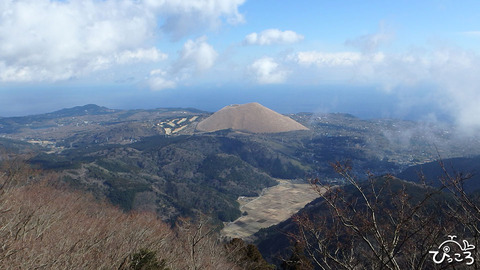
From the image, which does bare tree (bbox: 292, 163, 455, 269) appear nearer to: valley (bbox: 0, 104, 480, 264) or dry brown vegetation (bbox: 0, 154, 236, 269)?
dry brown vegetation (bbox: 0, 154, 236, 269)

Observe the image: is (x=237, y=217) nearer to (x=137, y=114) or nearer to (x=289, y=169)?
(x=289, y=169)

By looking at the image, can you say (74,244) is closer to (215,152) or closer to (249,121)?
(215,152)

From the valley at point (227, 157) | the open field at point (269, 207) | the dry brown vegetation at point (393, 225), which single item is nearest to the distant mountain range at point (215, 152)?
the valley at point (227, 157)

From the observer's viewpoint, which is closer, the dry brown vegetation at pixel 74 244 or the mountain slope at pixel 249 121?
the dry brown vegetation at pixel 74 244

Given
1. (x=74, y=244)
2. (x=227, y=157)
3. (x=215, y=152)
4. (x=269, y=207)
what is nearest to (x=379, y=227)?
(x=74, y=244)

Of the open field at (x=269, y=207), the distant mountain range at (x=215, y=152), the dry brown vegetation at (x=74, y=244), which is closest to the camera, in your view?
the dry brown vegetation at (x=74, y=244)

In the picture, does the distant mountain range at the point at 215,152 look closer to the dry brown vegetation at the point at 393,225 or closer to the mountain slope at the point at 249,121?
the mountain slope at the point at 249,121

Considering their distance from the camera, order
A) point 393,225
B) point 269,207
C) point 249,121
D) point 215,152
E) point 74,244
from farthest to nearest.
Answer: point 249,121 → point 215,152 → point 269,207 → point 74,244 → point 393,225
